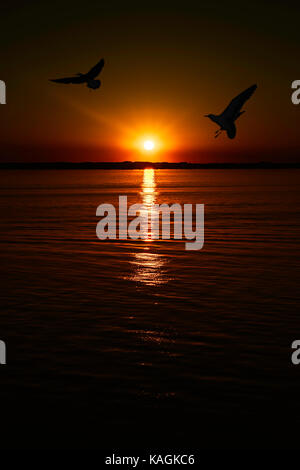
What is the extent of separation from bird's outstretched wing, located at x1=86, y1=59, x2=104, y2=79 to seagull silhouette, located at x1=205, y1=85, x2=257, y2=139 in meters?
4.59

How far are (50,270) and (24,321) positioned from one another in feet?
27.2

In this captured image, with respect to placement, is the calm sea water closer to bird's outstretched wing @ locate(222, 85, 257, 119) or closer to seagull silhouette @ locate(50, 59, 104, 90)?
bird's outstretched wing @ locate(222, 85, 257, 119)

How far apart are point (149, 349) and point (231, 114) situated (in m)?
7.11

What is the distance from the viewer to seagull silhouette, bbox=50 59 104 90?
64.7ft

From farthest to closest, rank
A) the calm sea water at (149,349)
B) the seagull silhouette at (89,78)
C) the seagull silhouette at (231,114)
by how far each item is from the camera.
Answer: the seagull silhouette at (89,78)
the seagull silhouette at (231,114)
the calm sea water at (149,349)

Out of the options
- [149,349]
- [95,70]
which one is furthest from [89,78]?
[149,349]

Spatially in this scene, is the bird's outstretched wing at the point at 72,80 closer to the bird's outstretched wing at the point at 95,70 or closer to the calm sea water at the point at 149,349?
the bird's outstretched wing at the point at 95,70

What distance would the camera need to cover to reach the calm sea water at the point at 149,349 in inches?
448

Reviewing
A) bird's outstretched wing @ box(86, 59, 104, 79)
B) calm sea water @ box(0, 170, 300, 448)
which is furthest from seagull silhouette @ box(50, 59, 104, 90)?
calm sea water @ box(0, 170, 300, 448)

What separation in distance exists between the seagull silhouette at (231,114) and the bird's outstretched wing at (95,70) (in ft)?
15.1

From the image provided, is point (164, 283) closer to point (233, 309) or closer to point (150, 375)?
point (233, 309)

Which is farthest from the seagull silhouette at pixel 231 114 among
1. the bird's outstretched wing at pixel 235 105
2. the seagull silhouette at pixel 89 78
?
the seagull silhouette at pixel 89 78

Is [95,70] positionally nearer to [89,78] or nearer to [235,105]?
[89,78]
